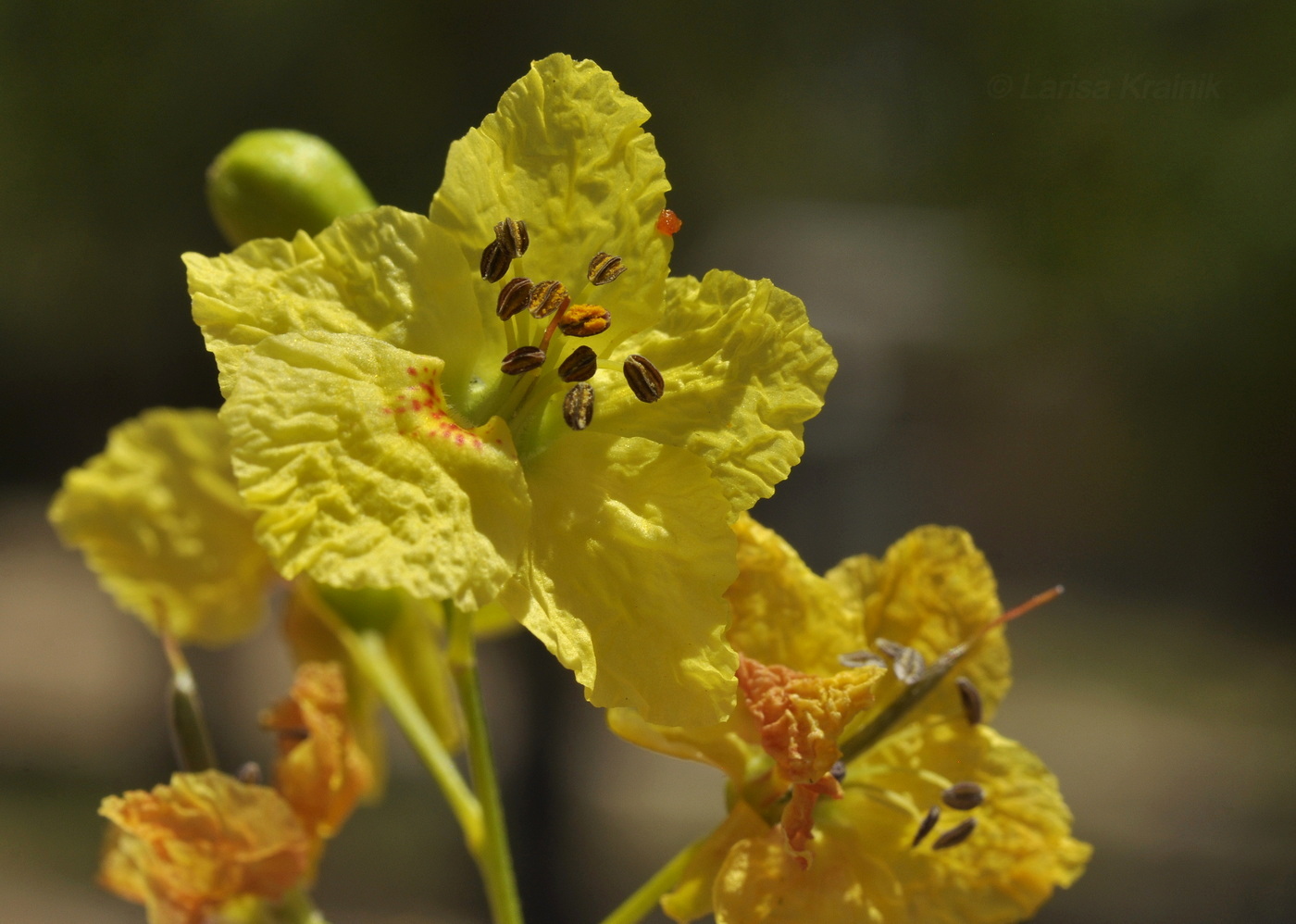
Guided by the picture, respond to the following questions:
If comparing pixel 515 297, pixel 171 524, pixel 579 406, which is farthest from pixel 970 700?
pixel 171 524

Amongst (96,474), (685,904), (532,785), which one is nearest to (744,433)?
(685,904)

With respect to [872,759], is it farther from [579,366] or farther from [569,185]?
[569,185]

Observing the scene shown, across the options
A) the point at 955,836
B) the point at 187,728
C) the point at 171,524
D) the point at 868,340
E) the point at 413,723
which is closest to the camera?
the point at 955,836

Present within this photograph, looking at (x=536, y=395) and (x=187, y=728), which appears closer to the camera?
(x=536, y=395)

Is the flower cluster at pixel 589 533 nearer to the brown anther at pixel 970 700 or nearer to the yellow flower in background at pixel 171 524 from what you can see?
the brown anther at pixel 970 700

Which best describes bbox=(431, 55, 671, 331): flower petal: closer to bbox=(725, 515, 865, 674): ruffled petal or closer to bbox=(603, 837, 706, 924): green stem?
bbox=(725, 515, 865, 674): ruffled petal

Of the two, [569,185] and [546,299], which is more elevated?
[569,185]

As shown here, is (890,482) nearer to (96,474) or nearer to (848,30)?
(848,30)
